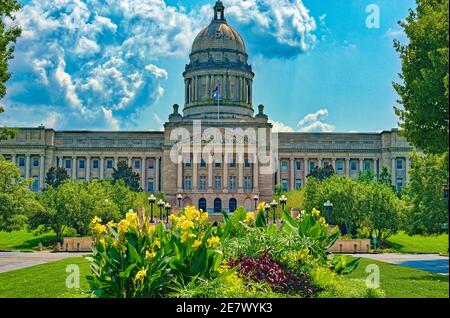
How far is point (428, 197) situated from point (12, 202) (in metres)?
27.7

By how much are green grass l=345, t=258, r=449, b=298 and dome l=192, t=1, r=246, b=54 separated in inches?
3765

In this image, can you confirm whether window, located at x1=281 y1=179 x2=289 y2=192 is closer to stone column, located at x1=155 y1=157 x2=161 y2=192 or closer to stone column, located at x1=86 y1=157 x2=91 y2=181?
stone column, located at x1=155 y1=157 x2=161 y2=192

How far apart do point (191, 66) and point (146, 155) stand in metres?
19.8

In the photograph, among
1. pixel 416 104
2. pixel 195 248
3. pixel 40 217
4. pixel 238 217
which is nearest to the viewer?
pixel 195 248

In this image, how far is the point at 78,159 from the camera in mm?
114438

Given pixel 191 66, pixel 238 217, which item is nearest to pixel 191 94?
pixel 191 66

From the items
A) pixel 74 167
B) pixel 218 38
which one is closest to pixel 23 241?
pixel 74 167

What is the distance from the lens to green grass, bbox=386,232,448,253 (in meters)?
47.2

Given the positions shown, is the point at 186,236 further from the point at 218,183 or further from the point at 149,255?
the point at 218,183

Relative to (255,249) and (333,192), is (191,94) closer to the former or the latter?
(333,192)

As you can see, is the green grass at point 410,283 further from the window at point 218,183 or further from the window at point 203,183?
the window at point 203,183

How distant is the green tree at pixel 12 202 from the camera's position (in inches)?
1640

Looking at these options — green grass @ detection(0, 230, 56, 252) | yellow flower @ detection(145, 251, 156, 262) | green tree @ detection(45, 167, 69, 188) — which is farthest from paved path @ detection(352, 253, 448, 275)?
green tree @ detection(45, 167, 69, 188)

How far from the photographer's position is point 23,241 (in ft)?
170
